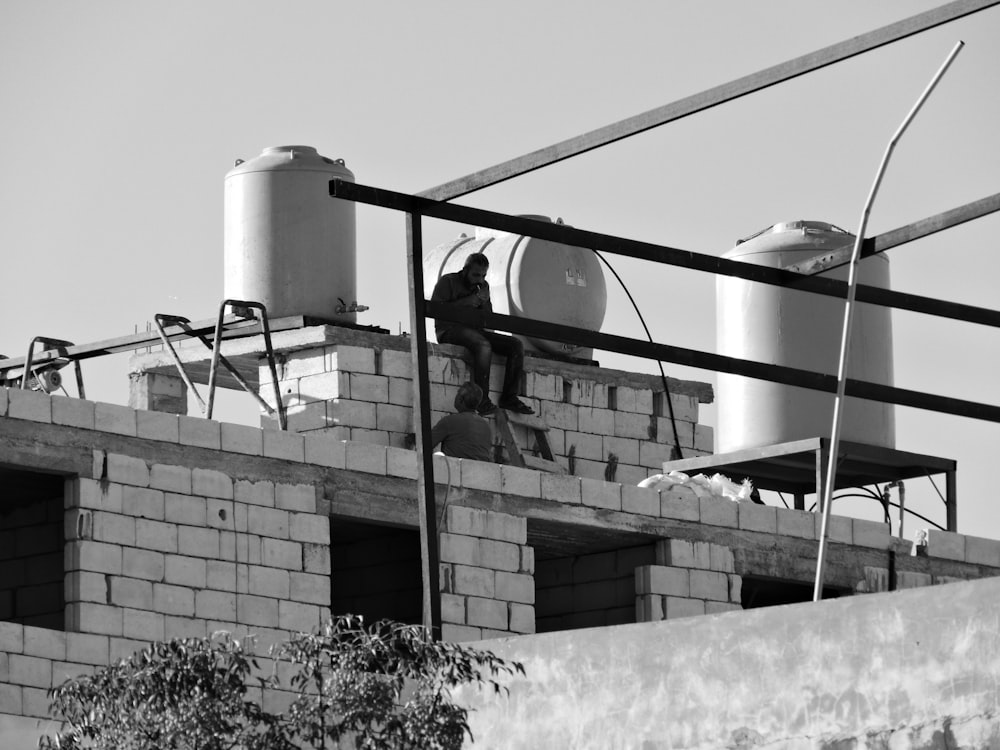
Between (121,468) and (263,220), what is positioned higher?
(263,220)

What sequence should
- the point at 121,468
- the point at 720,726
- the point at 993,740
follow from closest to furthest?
the point at 993,740 → the point at 720,726 → the point at 121,468

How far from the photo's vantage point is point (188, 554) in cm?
1728

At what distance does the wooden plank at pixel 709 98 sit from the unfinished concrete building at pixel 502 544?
2.00 feet

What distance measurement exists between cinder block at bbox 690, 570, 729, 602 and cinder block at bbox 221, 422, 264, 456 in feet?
16.9

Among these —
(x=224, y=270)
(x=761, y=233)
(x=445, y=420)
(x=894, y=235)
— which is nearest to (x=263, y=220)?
(x=224, y=270)

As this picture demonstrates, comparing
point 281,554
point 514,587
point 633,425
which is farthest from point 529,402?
point 281,554

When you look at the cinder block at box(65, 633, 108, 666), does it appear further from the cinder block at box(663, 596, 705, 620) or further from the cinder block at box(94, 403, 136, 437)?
the cinder block at box(663, 596, 705, 620)

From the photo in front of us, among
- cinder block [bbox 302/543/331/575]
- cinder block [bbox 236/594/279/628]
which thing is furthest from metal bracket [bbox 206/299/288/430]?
cinder block [bbox 236/594/279/628]

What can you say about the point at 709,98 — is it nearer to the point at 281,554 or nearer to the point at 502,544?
the point at 281,554

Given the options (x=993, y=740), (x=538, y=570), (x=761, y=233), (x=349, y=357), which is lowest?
(x=993, y=740)

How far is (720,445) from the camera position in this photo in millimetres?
23047

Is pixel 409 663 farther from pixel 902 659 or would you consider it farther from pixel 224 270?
pixel 224 270

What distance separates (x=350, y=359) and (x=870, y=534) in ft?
19.1

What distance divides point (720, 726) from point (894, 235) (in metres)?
4.22
